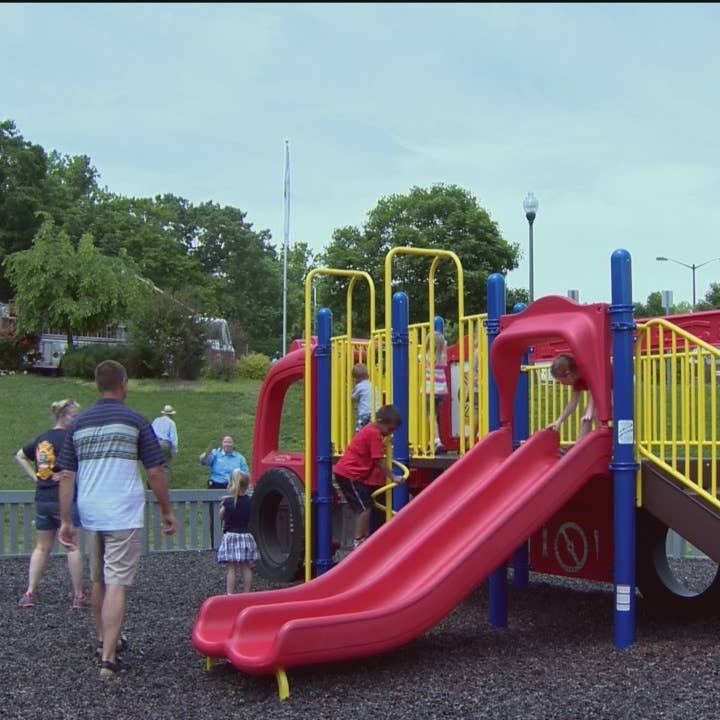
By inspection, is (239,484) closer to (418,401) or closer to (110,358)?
(418,401)

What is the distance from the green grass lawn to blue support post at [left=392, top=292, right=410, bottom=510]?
10.4 metres

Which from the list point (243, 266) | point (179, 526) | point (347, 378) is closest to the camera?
point (347, 378)

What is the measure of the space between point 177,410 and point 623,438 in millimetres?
19532

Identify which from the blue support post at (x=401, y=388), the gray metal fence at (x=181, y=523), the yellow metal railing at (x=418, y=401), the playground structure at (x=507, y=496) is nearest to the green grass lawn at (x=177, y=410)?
the gray metal fence at (x=181, y=523)

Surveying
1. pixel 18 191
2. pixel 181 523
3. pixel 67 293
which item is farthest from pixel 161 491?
pixel 18 191

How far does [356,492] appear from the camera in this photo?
27.3 ft

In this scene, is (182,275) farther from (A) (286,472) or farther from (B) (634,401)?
(B) (634,401)

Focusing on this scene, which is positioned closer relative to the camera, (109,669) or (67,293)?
(109,669)

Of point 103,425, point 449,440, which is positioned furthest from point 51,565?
point 103,425

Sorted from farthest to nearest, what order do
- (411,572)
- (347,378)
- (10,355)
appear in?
(10,355) < (347,378) < (411,572)

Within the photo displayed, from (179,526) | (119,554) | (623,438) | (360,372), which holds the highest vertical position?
(360,372)

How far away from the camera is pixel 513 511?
20.1 feet

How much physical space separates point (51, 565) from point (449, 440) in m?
4.76

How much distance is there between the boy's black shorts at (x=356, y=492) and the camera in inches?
326
